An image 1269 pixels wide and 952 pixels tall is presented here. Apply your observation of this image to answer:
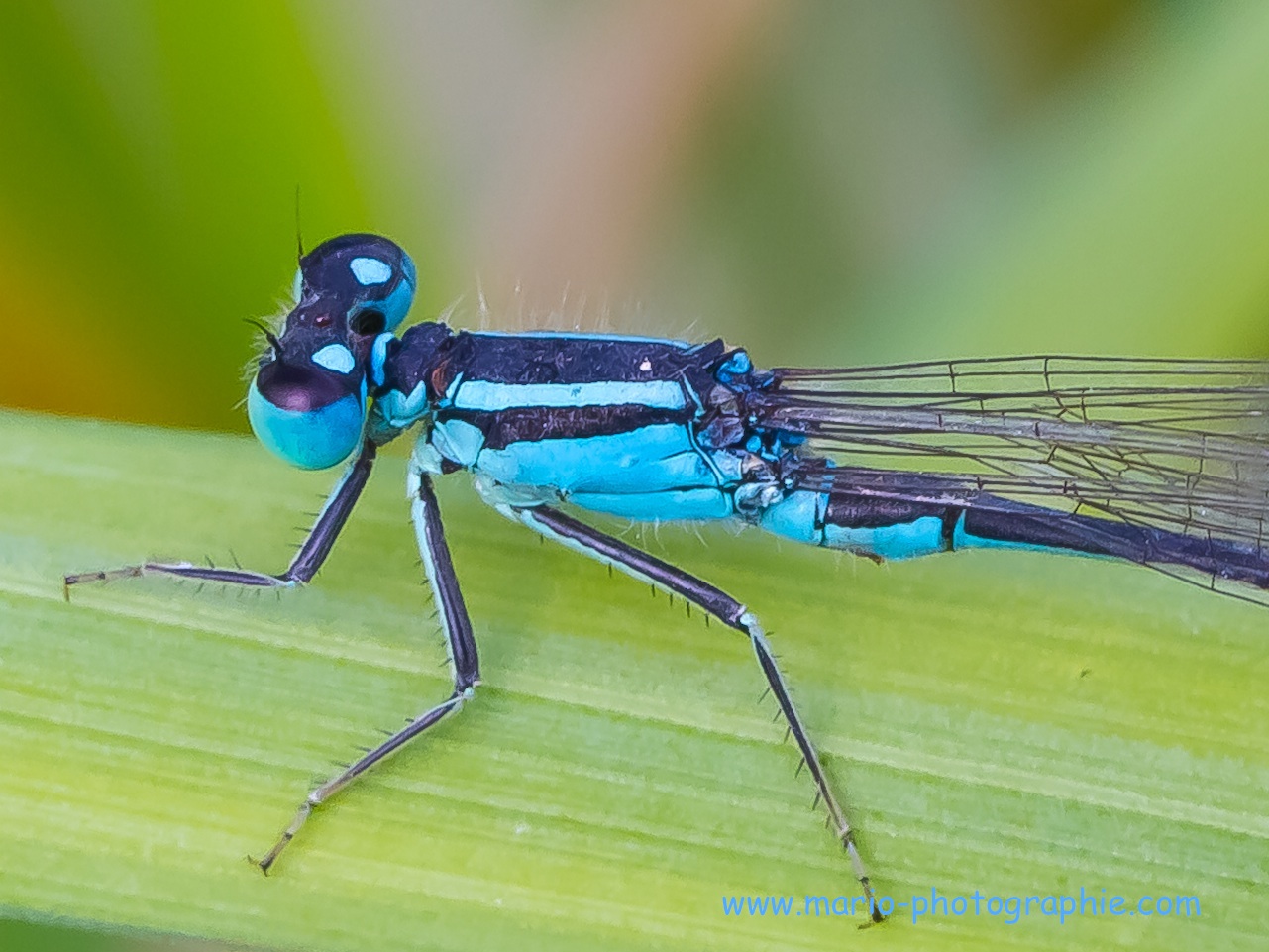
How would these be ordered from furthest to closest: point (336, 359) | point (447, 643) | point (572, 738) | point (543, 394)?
point (543, 394), point (336, 359), point (447, 643), point (572, 738)

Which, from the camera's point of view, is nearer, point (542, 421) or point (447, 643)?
point (447, 643)

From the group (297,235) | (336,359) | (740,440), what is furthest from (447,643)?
(297,235)

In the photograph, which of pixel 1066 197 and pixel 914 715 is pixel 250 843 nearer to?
pixel 914 715

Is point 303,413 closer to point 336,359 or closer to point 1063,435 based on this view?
point 336,359

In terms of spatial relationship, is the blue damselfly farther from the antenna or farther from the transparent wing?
the antenna

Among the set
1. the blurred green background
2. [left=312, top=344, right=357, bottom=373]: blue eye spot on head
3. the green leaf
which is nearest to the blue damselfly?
[left=312, top=344, right=357, bottom=373]: blue eye spot on head

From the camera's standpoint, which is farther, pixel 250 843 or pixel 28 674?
pixel 28 674

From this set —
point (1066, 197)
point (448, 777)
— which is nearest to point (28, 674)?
point (448, 777)
